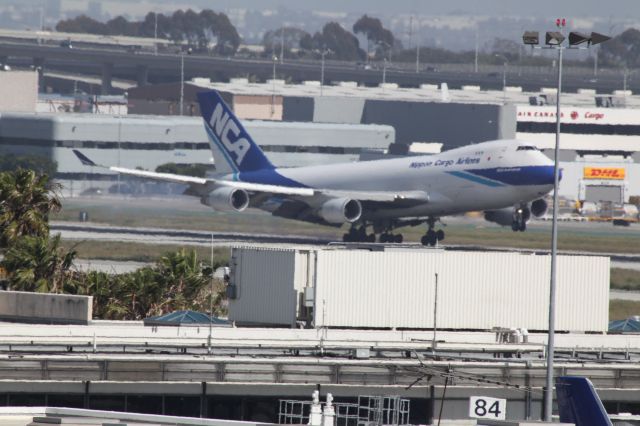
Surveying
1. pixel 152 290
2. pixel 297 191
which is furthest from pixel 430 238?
pixel 152 290

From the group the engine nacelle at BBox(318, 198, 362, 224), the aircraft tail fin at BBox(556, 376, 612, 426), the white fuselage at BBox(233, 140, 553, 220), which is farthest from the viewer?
the engine nacelle at BBox(318, 198, 362, 224)

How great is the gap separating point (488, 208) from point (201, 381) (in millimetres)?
55546

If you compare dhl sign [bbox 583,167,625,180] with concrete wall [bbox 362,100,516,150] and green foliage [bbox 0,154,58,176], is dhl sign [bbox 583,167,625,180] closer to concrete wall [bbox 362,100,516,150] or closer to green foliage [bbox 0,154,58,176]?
concrete wall [bbox 362,100,516,150]

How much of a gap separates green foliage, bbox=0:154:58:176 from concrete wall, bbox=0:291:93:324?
345 feet

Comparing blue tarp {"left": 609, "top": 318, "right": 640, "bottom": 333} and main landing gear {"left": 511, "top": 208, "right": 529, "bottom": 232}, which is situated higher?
main landing gear {"left": 511, "top": 208, "right": 529, "bottom": 232}

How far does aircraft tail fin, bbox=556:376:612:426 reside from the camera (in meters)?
31.7

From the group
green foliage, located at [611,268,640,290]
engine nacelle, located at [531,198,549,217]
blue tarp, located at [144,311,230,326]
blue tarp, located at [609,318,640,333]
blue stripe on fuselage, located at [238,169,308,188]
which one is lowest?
blue tarp, located at [144,311,230,326]

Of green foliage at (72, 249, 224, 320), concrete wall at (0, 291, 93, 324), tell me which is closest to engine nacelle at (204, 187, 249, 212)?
green foliage at (72, 249, 224, 320)

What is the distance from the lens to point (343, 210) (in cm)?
9450

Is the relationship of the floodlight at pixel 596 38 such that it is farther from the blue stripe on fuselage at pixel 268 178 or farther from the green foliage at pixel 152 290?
the blue stripe on fuselage at pixel 268 178

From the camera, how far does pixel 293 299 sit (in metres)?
48.7

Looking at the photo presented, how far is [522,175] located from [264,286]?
4074 centimetres

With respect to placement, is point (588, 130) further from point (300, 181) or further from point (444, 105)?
point (300, 181)

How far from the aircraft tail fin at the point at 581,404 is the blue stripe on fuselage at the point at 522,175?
55.7 meters
